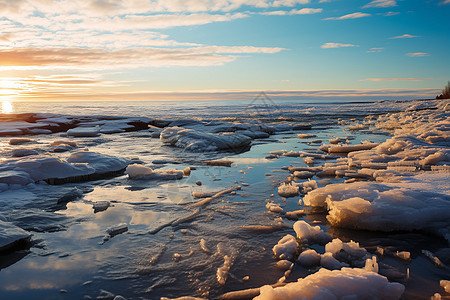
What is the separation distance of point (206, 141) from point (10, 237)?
6.86m

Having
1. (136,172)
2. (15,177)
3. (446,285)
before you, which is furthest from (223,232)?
(15,177)

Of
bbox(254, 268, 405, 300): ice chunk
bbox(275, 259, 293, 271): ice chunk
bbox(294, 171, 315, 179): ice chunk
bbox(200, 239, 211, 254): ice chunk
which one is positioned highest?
bbox(254, 268, 405, 300): ice chunk

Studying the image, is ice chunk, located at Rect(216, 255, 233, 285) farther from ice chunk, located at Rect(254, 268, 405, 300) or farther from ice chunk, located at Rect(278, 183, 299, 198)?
ice chunk, located at Rect(278, 183, 299, 198)

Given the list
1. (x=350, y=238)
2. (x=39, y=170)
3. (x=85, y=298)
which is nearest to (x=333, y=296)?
(x=350, y=238)

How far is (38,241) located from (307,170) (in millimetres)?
4681

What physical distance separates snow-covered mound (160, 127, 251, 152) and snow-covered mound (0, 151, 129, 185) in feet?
10.8

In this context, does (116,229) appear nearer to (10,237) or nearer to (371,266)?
(10,237)

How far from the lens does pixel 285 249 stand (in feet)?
8.87

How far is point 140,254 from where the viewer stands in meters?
2.73

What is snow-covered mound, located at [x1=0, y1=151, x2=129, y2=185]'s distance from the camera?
4.88 metres

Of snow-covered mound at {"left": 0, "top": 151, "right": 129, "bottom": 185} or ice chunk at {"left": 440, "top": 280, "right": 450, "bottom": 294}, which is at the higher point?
snow-covered mound at {"left": 0, "top": 151, "right": 129, "bottom": 185}

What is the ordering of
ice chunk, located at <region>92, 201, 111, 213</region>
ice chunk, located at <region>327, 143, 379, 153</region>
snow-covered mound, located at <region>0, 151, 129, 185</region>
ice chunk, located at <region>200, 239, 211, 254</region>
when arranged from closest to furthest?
ice chunk, located at <region>200, 239, 211, 254</region> < ice chunk, located at <region>92, 201, 111, 213</region> < snow-covered mound, located at <region>0, 151, 129, 185</region> < ice chunk, located at <region>327, 143, 379, 153</region>

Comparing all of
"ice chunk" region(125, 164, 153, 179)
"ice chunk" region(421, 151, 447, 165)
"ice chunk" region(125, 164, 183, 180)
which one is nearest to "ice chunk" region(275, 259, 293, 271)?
"ice chunk" region(125, 164, 183, 180)

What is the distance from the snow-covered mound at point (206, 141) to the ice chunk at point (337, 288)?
279 inches
